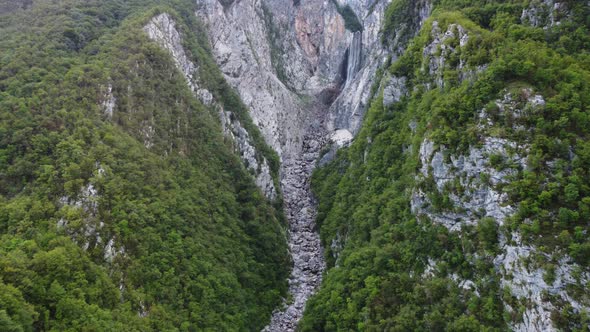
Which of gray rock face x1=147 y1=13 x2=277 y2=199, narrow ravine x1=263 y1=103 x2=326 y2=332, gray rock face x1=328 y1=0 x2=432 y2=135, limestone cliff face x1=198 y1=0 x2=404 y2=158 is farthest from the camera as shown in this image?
limestone cliff face x1=198 y1=0 x2=404 y2=158

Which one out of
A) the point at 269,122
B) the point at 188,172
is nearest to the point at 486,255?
the point at 188,172

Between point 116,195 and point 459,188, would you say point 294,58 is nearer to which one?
point 116,195

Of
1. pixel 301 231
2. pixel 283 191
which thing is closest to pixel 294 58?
pixel 283 191

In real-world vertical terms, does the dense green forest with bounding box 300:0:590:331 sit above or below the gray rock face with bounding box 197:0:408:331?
below

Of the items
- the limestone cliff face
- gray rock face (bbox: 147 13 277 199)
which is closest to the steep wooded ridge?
gray rock face (bbox: 147 13 277 199)

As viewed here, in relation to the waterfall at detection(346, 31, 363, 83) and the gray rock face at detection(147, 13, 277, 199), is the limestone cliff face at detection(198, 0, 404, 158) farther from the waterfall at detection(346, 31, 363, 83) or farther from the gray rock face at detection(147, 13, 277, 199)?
the gray rock face at detection(147, 13, 277, 199)

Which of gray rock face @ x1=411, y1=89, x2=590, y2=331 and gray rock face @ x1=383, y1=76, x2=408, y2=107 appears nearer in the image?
gray rock face @ x1=411, y1=89, x2=590, y2=331

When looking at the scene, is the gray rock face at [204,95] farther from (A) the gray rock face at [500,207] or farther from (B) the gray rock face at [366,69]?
(A) the gray rock face at [500,207]
